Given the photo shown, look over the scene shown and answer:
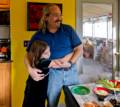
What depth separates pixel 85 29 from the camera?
3721 millimetres

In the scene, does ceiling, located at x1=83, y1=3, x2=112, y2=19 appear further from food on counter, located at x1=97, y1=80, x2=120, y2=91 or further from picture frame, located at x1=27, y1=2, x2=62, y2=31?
food on counter, located at x1=97, y1=80, x2=120, y2=91

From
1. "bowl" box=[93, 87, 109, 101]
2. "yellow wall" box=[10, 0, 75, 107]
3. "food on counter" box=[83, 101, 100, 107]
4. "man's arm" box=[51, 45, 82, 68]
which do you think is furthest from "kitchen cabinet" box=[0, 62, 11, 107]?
"food on counter" box=[83, 101, 100, 107]

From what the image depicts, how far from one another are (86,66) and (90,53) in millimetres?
236

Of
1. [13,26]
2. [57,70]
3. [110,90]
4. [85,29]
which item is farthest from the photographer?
[85,29]

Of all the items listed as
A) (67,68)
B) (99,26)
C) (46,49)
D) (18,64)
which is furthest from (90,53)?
(46,49)

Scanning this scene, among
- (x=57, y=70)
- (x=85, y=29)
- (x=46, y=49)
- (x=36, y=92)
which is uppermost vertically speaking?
(x=85, y=29)

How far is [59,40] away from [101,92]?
2.31 feet

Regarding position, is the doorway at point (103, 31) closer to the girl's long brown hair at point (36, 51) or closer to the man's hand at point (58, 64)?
the man's hand at point (58, 64)

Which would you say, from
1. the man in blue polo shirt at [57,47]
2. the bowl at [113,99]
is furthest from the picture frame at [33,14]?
the bowl at [113,99]

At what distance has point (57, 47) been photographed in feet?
7.07

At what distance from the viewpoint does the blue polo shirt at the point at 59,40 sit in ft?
7.02

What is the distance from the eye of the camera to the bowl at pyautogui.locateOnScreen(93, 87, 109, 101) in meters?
1.64

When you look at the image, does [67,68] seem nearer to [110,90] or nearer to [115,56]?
[110,90]

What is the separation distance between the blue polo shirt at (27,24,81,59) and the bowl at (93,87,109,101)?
1.78ft
